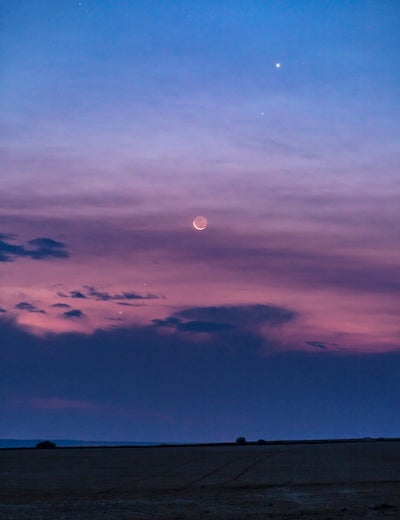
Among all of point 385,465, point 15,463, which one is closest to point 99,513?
point 385,465

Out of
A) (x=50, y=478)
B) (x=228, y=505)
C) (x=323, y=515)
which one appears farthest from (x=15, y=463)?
(x=323, y=515)

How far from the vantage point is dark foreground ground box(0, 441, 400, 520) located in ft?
108

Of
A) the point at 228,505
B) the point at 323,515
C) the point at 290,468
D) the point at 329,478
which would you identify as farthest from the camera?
the point at 290,468

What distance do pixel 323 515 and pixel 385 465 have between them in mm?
32416

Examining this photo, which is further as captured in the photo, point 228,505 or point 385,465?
point 385,465

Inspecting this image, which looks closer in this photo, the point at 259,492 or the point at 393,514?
the point at 393,514

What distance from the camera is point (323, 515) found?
1239 inches

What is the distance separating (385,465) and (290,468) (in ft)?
22.9

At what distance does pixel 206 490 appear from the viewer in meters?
42.9

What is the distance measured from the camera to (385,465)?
62344 millimetres

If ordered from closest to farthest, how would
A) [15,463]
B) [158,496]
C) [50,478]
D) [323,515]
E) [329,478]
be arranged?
[323,515]
[158,496]
[329,478]
[50,478]
[15,463]

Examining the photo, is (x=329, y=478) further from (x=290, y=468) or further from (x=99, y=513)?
(x=99, y=513)

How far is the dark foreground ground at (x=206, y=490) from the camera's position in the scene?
108 ft

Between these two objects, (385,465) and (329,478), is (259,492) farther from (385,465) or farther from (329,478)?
(385,465)
